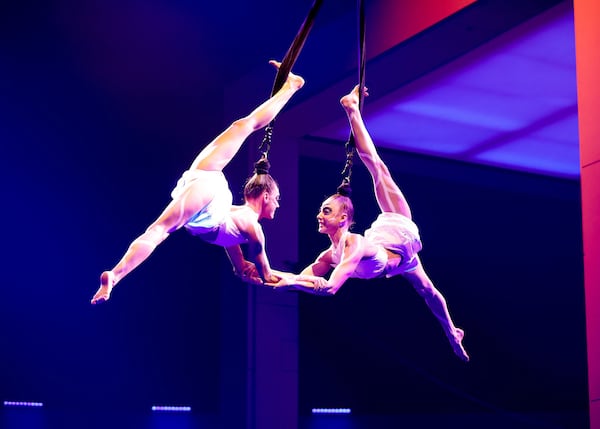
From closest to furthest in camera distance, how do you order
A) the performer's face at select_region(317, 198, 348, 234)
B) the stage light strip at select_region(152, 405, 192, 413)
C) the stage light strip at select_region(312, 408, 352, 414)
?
the performer's face at select_region(317, 198, 348, 234)
the stage light strip at select_region(152, 405, 192, 413)
the stage light strip at select_region(312, 408, 352, 414)

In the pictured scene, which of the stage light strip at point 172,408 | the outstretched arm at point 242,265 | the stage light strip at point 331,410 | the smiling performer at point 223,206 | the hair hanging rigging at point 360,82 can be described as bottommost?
the stage light strip at point 331,410

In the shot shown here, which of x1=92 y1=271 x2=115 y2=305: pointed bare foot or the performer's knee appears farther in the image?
the performer's knee

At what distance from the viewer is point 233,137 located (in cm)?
463

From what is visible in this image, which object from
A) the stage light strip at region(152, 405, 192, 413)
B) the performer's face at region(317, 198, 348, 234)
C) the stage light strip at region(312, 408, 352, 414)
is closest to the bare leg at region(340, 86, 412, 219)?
the performer's face at region(317, 198, 348, 234)

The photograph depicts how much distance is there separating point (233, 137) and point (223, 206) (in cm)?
41

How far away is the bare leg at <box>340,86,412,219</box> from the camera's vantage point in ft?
17.2

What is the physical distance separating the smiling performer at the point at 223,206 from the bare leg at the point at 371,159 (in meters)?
0.42

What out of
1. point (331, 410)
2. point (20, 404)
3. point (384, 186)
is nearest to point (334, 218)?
point (384, 186)

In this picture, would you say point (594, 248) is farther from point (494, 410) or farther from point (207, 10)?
point (494, 410)

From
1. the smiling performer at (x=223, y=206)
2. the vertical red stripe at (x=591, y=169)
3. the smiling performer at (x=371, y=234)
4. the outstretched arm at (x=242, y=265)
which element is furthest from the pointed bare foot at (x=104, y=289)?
the vertical red stripe at (x=591, y=169)

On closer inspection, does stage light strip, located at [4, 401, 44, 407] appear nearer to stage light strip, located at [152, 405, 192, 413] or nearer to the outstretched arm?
stage light strip, located at [152, 405, 192, 413]

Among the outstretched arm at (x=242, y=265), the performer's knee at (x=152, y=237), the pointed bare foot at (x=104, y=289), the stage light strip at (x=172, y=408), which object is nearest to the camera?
the pointed bare foot at (x=104, y=289)

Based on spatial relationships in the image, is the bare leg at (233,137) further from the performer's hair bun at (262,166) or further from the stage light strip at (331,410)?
the stage light strip at (331,410)

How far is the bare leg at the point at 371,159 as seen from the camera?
5.24 m
